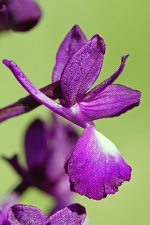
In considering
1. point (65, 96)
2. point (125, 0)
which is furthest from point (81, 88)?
point (125, 0)

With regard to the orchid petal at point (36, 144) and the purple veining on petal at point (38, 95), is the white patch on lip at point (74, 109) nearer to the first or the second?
the purple veining on petal at point (38, 95)

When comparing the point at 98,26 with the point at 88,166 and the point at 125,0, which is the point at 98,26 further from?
the point at 88,166

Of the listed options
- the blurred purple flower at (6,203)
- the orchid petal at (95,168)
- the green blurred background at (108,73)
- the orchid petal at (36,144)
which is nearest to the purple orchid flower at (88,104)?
the orchid petal at (95,168)

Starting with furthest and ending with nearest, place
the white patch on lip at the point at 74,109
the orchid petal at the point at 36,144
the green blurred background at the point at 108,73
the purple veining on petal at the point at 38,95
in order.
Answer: the green blurred background at the point at 108,73, the orchid petal at the point at 36,144, the white patch on lip at the point at 74,109, the purple veining on petal at the point at 38,95

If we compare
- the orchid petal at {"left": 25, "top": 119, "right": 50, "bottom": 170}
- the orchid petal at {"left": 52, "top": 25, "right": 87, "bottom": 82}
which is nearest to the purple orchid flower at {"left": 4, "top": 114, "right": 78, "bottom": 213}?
the orchid petal at {"left": 25, "top": 119, "right": 50, "bottom": 170}

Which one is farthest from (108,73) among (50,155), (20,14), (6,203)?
(20,14)

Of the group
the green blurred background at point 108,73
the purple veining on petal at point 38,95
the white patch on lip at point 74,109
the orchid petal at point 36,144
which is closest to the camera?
the purple veining on petal at point 38,95

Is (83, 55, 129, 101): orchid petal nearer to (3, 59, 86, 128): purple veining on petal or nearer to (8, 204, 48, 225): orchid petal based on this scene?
(3, 59, 86, 128): purple veining on petal
